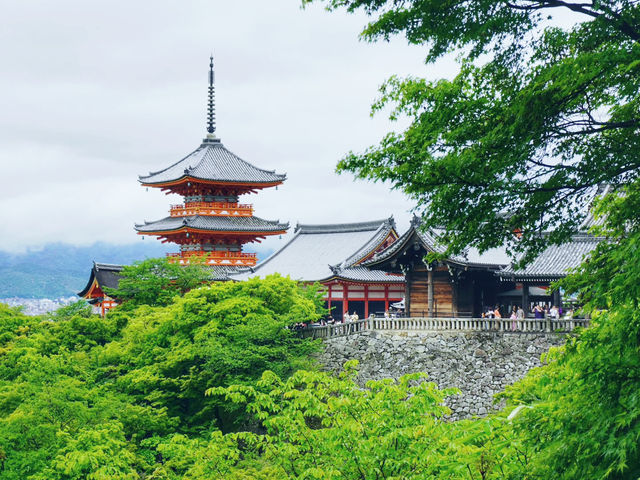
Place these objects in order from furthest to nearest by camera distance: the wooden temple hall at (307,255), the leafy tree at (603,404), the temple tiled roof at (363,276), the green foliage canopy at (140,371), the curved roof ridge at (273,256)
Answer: the curved roof ridge at (273,256), the temple tiled roof at (363,276), the wooden temple hall at (307,255), the green foliage canopy at (140,371), the leafy tree at (603,404)

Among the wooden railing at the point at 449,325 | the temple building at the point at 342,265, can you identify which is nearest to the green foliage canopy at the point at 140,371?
the wooden railing at the point at 449,325

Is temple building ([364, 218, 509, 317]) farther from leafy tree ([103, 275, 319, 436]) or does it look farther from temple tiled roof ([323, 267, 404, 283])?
temple tiled roof ([323, 267, 404, 283])

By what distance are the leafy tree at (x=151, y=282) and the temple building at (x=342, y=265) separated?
16.7 ft

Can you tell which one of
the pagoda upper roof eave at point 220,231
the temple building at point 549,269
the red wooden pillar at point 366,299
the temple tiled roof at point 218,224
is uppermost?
the temple tiled roof at point 218,224

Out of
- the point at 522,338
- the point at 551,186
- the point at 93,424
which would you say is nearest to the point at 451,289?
the point at 522,338

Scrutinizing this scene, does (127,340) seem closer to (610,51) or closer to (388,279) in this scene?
(388,279)

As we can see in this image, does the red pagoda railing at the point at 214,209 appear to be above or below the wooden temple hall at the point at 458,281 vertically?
above

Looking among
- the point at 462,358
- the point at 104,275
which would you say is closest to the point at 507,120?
the point at 462,358

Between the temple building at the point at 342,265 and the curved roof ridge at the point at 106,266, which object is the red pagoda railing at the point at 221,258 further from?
the curved roof ridge at the point at 106,266

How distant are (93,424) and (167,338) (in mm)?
6393

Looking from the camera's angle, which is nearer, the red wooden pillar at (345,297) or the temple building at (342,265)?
the temple building at (342,265)

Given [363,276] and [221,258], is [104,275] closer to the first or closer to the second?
[221,258]

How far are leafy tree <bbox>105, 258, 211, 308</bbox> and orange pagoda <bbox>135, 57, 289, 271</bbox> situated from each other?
6.60 m

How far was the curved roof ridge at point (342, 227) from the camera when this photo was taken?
40.6 metres
